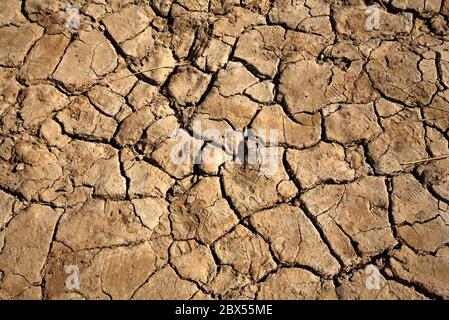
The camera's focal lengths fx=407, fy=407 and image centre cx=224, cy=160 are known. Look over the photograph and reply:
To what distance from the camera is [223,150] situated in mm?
2322

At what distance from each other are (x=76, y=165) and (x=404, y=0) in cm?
234

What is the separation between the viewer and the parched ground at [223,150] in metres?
2.04

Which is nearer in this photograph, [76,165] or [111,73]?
[76,165]

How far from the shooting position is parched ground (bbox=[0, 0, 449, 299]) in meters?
2.04

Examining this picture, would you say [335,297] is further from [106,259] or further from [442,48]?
[442,48]

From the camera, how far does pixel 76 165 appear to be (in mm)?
2303

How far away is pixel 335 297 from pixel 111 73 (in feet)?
5.99

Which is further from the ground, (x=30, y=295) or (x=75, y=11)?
(x=75, y=11)
